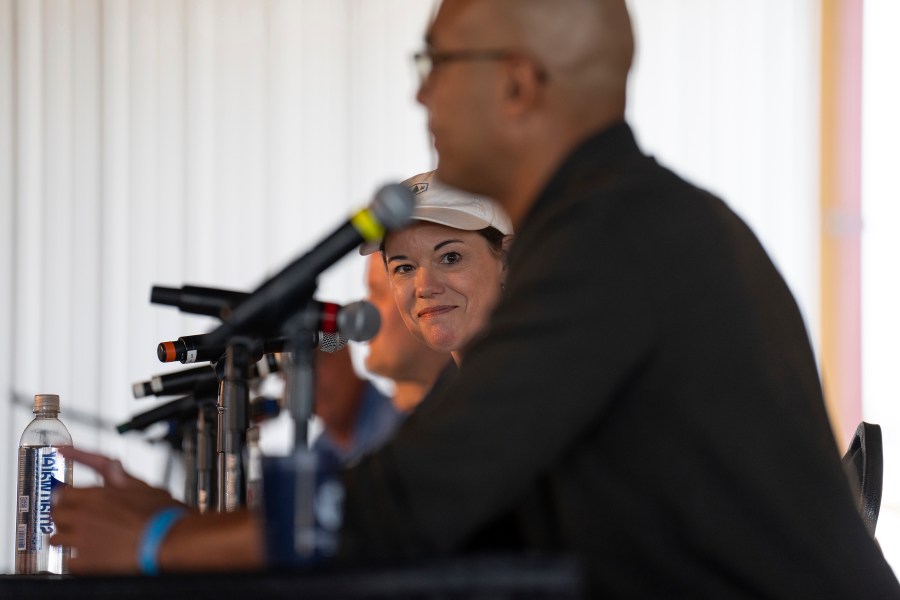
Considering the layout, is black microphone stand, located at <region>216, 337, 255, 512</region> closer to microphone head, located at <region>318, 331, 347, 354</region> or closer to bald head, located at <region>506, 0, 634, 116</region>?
microphone head, located at <region>318, 331, 347, 354</region>

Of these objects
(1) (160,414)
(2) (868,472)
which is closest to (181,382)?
(1) (160,414)

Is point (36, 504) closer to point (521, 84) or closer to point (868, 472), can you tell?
point (521, 84)

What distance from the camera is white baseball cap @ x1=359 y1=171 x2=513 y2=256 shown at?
219 cm

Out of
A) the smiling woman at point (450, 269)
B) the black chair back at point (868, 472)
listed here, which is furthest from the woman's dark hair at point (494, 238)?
the black chair back at point (868, 472)

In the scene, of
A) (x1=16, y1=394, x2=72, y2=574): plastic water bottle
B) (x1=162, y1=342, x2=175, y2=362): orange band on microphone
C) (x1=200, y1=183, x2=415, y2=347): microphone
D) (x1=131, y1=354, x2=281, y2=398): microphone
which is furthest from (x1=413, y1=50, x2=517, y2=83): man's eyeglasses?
(x1=16, y1=394, x2=72, y2=574): plastic water bottle

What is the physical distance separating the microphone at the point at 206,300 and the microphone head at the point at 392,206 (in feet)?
0.61

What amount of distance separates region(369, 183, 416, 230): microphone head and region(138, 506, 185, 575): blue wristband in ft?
1.12

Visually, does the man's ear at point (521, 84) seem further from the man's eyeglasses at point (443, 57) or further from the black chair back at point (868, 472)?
the black chair back at point (868, 472)

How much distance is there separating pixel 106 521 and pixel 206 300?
0.24 meters

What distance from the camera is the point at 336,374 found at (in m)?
3.32

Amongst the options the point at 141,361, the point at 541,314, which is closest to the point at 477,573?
the point at 541,314

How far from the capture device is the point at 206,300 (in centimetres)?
121

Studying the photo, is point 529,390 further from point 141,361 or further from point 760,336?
point 141,361

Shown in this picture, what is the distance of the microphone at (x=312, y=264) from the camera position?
108 cm
